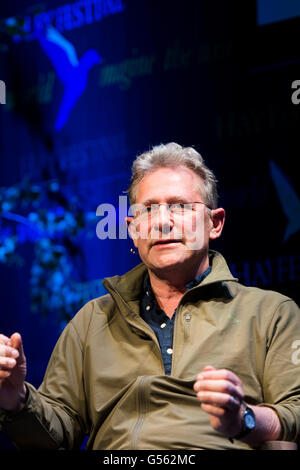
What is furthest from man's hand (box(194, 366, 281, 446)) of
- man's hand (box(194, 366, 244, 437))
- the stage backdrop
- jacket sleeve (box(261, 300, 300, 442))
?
the stage backdrop

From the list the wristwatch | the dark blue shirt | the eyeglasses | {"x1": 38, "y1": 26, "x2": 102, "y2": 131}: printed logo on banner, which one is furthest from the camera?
{"x1": 38, "y1": 26, "x2": 102, "y2": 131}: printed logo on banner

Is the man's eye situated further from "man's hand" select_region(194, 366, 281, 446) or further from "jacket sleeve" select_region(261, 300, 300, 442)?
"man's hand" select_region(194, 366, 281, 446)

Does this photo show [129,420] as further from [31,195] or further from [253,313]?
[31,195]

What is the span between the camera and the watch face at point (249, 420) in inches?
57.4

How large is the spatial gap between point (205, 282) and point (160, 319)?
0.20 meters

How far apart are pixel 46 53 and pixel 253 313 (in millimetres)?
2167

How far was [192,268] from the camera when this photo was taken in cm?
201

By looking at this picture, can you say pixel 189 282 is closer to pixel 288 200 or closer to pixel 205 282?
pixel 205 282

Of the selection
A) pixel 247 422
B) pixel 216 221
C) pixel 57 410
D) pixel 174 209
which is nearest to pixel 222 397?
pixel 247 422

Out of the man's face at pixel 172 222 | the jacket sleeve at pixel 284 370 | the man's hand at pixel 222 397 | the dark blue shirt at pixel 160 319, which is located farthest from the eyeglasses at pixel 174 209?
the man's hand at pixel 222 397

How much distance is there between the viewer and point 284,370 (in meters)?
1.74

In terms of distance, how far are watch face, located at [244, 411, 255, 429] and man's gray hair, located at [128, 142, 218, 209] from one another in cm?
83

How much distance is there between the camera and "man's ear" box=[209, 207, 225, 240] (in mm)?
2145

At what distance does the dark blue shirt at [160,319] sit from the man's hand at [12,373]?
0.44 metres
